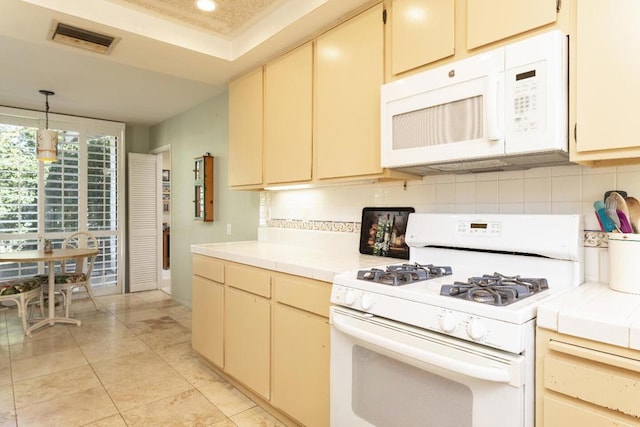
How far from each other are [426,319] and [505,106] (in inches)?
34.1

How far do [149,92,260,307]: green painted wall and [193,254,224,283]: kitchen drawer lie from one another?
2.27 feet

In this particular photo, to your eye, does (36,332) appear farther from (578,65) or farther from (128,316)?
(578,65)

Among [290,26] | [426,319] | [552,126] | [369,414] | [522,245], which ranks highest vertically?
[290,26]

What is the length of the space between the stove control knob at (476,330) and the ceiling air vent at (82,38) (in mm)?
2624

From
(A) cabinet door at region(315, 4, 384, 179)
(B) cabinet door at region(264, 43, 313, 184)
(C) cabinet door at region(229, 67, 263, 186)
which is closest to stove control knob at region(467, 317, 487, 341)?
(A) cabinet door at region(315, 4, 384, 179)

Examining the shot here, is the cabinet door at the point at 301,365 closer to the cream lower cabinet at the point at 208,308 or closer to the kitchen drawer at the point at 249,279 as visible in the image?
the kitchen drawer at the point at 249,279

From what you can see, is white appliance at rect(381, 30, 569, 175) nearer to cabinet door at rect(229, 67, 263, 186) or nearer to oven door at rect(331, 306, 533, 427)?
oven door at rect(331, 306, 533, 427)

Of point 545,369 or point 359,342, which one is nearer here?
point 545,369

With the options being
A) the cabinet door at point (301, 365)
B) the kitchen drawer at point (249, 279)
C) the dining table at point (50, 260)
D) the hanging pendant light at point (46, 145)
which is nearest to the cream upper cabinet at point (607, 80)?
the cabinet door at point (301, 365)

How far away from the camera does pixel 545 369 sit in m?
1.12

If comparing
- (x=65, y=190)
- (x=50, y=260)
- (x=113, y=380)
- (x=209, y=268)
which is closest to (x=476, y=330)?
(x=209, y=268)

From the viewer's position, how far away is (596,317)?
3.42 feet

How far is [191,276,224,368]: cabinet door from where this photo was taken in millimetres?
2705

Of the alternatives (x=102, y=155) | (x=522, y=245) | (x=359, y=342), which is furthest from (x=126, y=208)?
(x=522, y=245)
